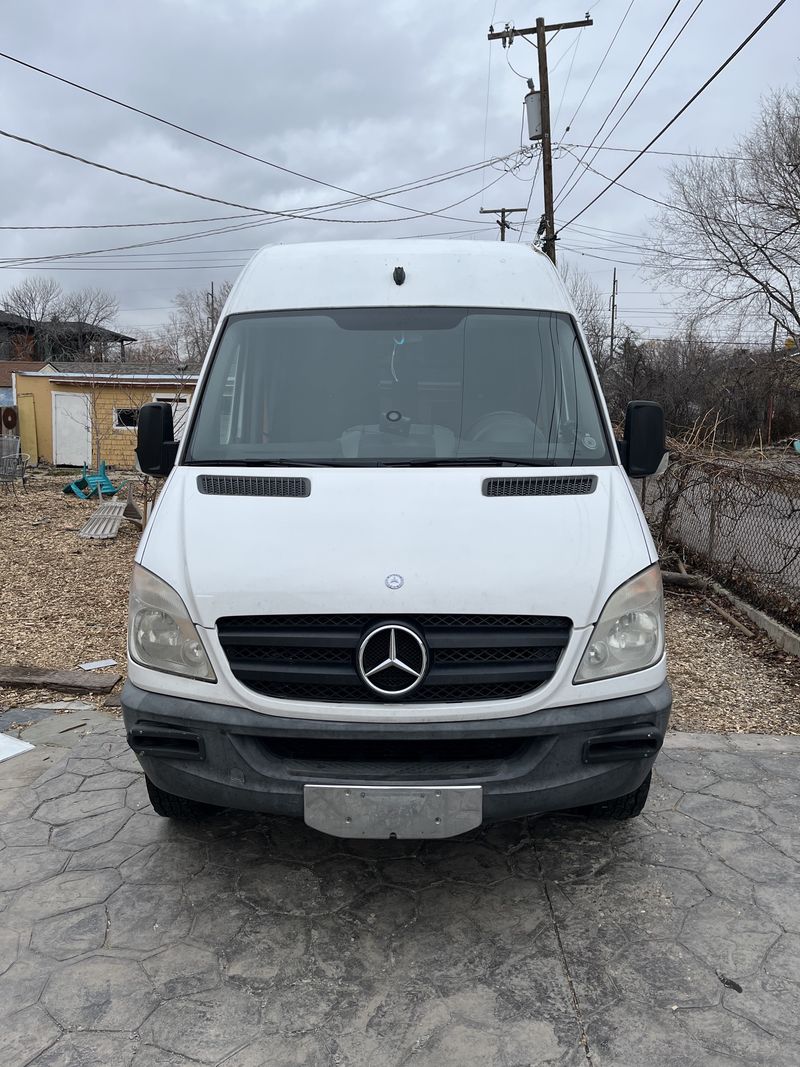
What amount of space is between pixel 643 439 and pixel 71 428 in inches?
972

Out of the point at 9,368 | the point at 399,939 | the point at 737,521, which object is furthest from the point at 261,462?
the point at 9,368

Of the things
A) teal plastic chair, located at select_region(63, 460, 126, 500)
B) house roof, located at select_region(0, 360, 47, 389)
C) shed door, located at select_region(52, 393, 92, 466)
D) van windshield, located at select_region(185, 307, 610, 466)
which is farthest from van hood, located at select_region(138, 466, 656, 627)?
house roof, located at select_region(0, 360, 47, 389)

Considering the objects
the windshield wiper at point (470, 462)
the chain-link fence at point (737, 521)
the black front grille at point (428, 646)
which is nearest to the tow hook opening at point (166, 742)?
the black front grille at point (428, 646)

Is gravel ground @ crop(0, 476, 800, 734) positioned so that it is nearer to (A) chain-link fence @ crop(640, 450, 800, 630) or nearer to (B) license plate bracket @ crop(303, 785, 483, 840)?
(A) chain-link fence @ crop(640, 450, 800, 630)

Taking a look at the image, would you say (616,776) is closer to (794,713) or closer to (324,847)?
(324,847)

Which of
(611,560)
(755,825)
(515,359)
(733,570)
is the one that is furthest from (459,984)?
Result: (733,570)

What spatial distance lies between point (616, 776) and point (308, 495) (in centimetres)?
146

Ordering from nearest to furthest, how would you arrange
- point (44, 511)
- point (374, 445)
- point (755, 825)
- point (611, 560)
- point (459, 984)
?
point (459, 984), point (611, 560), point (374, 445), point (755, 825), point (44, 511)

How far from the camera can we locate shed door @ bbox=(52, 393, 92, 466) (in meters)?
25.2

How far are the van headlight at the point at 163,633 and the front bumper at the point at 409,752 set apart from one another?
116mm

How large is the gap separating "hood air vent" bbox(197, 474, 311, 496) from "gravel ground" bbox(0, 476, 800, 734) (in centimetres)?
290

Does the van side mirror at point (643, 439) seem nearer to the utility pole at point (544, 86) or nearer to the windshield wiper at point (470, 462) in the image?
the windshield wiper at point (470, 462)

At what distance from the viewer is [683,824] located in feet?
11.7

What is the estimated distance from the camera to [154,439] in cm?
377
